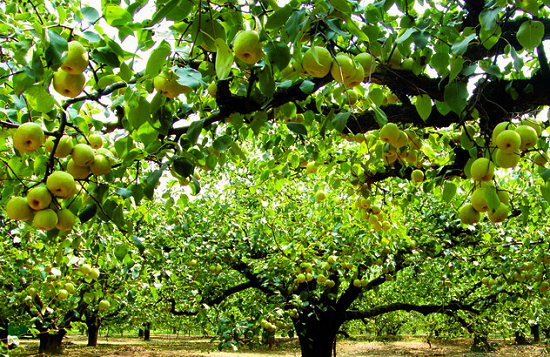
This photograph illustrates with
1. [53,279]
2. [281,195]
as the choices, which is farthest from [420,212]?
[53,279]

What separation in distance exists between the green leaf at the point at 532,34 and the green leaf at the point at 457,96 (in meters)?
0.25

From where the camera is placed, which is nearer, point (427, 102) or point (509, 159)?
point (509, 159)

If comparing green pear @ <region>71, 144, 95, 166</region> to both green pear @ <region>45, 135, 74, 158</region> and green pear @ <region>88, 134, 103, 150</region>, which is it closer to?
green pear @ <region>45, 135, 74, 158</region>

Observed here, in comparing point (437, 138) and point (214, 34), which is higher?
point (437, 138)

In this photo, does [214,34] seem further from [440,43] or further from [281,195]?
[281,195]

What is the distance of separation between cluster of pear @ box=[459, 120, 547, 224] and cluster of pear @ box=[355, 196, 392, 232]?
1662mm

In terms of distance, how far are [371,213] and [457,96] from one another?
2.38 metres

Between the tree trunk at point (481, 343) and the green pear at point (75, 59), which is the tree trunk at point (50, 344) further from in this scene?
the green pear at point (75, 59)

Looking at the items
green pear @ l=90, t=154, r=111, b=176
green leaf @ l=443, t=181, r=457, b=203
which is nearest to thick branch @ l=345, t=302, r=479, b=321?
green leaf @ l=443, t=181, r=457, b=203

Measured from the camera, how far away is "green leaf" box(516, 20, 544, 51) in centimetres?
148

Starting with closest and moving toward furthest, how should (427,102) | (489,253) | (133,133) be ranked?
1. (427,102)
2. (133,133)
3. (489,253)

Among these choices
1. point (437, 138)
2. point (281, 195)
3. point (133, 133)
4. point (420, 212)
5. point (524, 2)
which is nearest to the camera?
point (524, 2)

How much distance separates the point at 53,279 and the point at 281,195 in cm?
383

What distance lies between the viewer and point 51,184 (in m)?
1.58
